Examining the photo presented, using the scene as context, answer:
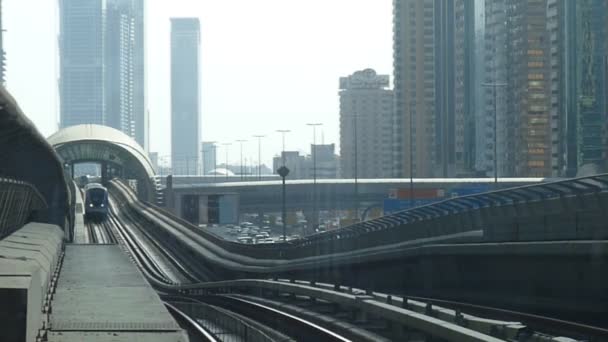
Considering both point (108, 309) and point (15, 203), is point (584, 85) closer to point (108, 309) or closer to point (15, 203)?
point (15, 203)

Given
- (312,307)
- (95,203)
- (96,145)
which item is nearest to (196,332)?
(312,307)

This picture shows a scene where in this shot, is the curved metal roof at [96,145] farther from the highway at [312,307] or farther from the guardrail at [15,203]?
the guardrail at [15,203]

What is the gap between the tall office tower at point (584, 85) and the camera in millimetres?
165250

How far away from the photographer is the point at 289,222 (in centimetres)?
10131

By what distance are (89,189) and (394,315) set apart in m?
81.5

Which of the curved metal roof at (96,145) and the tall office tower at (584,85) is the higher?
the tall office tower at (584,85)

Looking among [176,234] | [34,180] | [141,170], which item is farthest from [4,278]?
[141,170]

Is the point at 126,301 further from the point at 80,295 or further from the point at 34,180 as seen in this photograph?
the point at 34,180

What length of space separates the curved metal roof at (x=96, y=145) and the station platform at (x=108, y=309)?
10452cm

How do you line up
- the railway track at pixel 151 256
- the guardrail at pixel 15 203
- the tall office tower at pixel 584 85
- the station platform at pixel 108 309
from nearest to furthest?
the station platform at pixel 108 309
the guardrail at pixel 15 203
the railway track at pixel 151 256
the tall office tower at pixel 584 85

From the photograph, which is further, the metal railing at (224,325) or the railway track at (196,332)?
the railway track at (196,332)

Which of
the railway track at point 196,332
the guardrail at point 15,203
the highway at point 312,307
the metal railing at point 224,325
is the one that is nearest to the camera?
the highway at point 312,307

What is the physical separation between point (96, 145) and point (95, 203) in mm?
37114

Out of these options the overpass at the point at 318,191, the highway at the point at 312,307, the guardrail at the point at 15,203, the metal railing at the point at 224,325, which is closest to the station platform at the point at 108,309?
the metal railing at the point at 224,325
